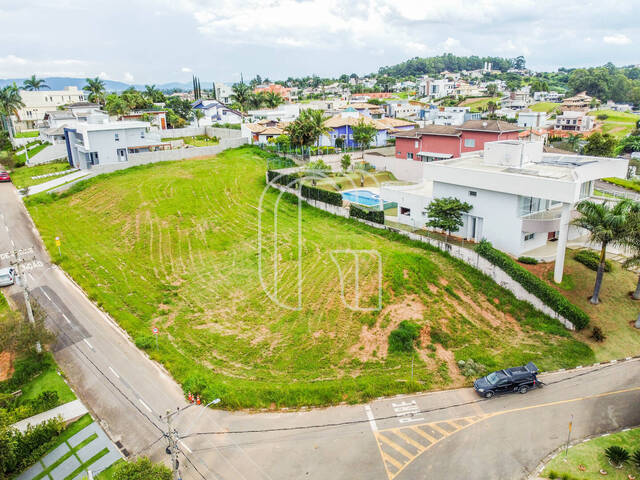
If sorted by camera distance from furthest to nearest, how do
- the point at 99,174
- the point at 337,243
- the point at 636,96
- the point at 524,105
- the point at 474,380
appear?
the point at 636,96 → the point at 524,105 → the point at 99,174 → the point at 337,243 → the point at 474,380

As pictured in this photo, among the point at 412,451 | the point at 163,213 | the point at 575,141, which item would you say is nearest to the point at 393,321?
the point at 412,451

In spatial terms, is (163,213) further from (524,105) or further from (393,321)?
(524,105)

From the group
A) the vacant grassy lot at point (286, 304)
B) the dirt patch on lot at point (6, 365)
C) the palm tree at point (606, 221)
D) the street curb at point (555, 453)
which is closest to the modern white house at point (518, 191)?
the palm tree at point (606, 221)

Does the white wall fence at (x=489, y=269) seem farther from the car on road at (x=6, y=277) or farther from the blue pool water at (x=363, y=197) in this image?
the car on road at (x=6, y=277)

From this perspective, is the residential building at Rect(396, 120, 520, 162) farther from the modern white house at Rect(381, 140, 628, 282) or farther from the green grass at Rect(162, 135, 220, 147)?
the green grass at Rect(162, 135, 220, 147)

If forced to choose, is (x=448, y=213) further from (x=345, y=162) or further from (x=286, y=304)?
(x=345, y=162)

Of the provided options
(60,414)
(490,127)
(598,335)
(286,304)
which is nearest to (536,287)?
(598,335)
